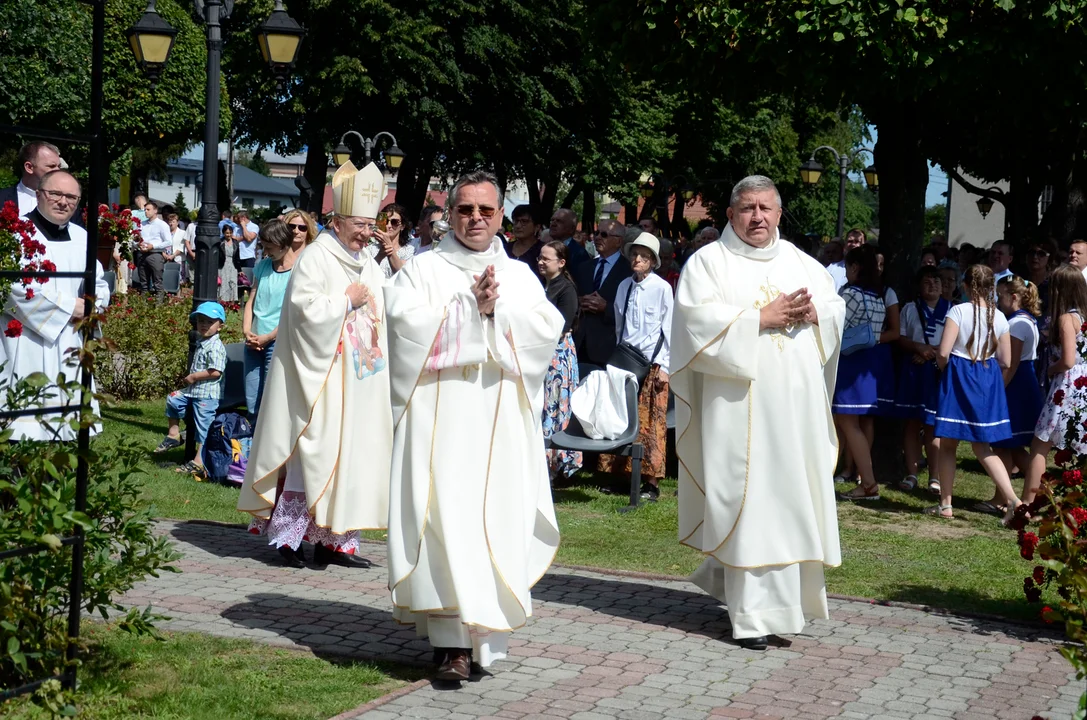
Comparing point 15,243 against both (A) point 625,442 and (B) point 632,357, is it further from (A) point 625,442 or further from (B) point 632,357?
(B) point 632,357

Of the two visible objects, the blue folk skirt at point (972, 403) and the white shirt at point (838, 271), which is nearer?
the blue folk skirt at point (972, 403)

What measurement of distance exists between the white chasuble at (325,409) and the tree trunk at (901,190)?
591cm

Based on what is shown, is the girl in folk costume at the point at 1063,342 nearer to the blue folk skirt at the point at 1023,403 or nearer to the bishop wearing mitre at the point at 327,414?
the blue folk skirt at the point at 1023,403

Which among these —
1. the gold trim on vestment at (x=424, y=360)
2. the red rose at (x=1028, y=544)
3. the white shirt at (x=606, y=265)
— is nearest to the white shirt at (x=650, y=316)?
the white shirt at (x=606, y=265)

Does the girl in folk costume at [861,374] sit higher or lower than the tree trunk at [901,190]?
lower

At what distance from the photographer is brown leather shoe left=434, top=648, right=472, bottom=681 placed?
549 cm

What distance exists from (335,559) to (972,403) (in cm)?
481

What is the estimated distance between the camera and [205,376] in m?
11.0

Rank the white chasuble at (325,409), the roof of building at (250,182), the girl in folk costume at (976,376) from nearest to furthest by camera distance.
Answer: the white chasuble at (325,409) < the girl in folk costume at (976,376) < the roof of building at (250,182)

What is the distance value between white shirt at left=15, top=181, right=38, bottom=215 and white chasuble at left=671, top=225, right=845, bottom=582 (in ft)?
9.80

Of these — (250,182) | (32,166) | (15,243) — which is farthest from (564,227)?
(250,182)

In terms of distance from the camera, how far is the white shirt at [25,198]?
232 inches

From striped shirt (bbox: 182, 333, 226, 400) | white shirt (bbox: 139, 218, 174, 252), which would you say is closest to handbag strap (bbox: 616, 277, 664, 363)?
striped shirt (bbox: 182, 333, 226, 400)

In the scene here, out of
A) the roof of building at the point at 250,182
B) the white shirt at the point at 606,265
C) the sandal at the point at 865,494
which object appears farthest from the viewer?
the roof of building at the point at 250,182
